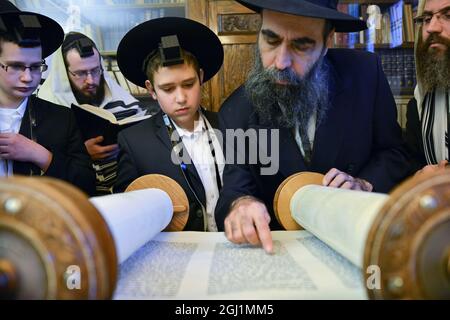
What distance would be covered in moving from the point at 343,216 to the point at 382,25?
245 cm

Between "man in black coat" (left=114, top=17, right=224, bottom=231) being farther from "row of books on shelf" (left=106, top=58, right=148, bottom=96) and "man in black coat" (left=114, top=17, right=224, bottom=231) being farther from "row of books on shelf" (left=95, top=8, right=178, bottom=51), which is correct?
"row of books on shelf" (left=95, top=8, right=178, bottom=51)

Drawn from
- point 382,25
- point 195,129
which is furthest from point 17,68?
point 382,25

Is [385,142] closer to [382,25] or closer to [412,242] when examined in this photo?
[412,242]

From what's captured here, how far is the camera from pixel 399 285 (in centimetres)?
38

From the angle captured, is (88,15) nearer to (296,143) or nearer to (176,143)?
(176,143)

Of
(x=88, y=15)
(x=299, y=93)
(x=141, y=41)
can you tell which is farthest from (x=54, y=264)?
(x=88, y=15)

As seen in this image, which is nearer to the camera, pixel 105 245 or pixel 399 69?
pixel 105 245

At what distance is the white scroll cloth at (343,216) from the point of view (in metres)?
0.45

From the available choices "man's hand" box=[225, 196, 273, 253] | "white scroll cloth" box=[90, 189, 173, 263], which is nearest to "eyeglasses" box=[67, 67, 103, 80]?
"white scroll cloth" box=[90, 189, 173, 263]

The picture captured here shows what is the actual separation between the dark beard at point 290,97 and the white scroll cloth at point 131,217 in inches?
→ 17.6

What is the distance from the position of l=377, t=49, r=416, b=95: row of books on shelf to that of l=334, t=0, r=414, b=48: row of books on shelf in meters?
0.07

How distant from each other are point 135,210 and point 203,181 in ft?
2.08

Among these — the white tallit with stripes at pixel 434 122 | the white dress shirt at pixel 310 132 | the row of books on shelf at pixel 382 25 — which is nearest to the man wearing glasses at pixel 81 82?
the white dress shirt at pixel 310 132

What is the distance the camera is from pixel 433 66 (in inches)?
49.2
